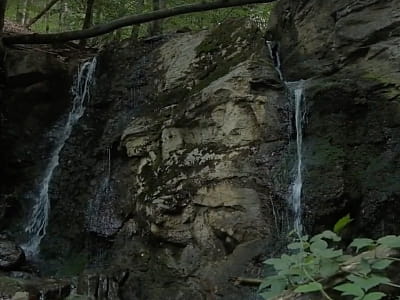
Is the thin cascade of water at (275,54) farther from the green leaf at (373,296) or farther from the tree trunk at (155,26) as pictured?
the green leaf at (373,296)

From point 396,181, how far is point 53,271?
470 cm

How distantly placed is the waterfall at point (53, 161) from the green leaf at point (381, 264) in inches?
270

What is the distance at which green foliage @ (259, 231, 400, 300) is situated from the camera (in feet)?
5.01

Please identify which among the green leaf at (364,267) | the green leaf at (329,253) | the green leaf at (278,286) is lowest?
the green leaf at (278,286)

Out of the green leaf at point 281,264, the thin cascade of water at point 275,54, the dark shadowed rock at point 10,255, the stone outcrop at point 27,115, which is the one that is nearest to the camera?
the green leaf at point 281,264

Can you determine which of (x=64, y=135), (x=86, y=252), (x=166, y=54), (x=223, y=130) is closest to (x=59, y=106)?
(x=64, y=135)

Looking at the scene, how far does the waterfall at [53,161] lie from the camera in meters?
8.03

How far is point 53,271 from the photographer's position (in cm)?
739

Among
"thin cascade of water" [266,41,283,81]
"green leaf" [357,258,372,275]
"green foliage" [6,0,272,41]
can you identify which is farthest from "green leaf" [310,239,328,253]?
"green foliage" [6,0,272,41]

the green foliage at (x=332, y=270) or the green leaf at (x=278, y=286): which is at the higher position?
the green foliage at (x=332, y=270)

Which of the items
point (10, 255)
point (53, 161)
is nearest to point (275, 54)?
point (53, 161)

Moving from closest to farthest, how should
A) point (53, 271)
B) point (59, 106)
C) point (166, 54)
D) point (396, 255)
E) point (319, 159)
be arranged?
point (396, 255)
point (319, 159)
point (53, 271)
point (166, 54)
point (59, 106)

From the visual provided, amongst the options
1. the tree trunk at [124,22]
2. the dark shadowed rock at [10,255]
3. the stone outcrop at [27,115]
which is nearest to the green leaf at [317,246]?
the dark shadowed rock at [10,255]

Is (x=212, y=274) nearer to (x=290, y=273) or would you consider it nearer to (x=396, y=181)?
(x=396, y=181)
